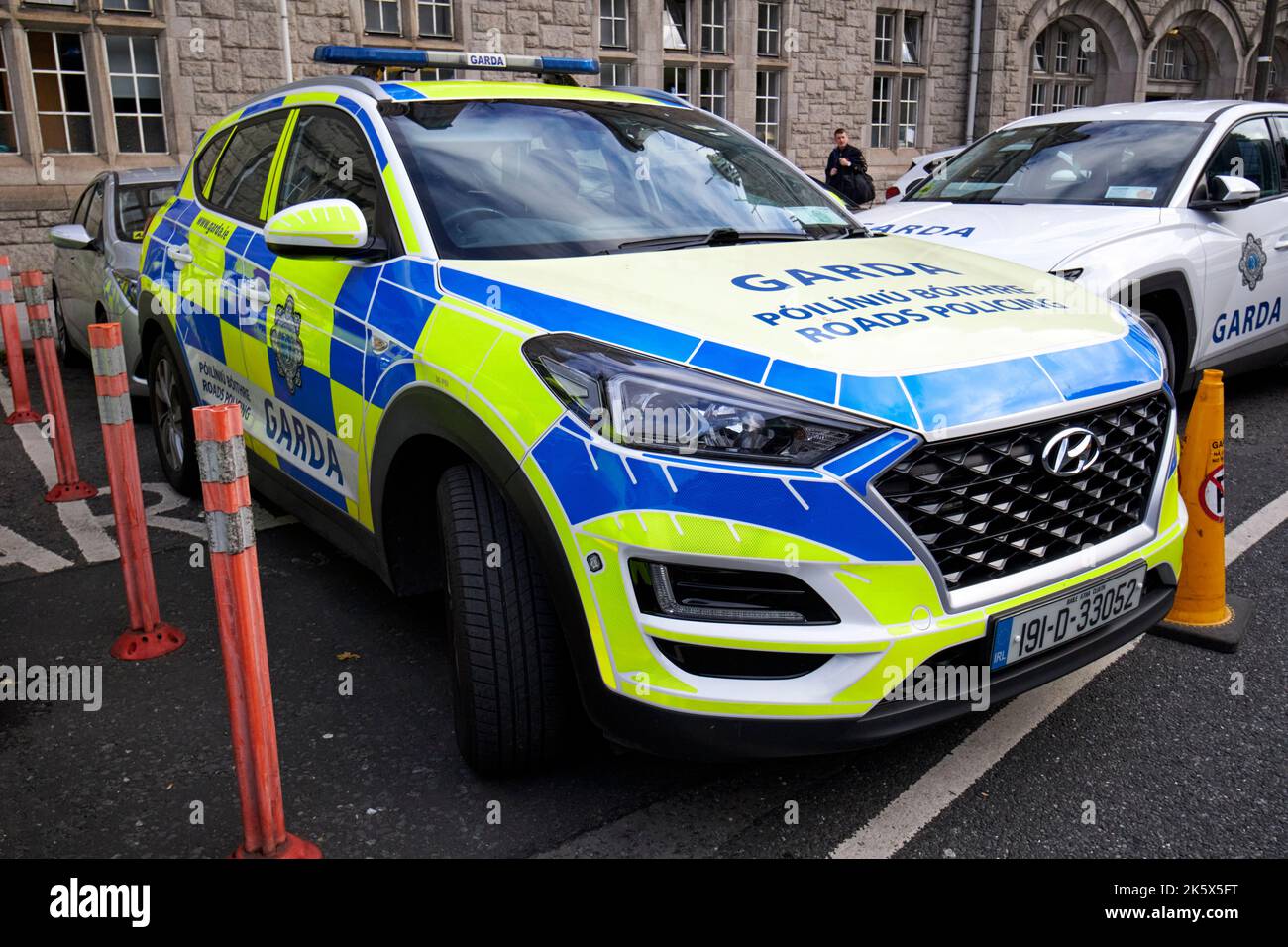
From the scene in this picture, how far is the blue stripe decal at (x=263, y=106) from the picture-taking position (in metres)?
4.43

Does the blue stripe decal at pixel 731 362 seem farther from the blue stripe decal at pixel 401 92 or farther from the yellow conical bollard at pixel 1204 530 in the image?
the yellow conical bollard at pixel 1204 530

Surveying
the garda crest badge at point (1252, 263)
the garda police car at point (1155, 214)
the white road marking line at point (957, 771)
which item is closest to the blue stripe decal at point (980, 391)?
the white road marking line at point (957, 771)

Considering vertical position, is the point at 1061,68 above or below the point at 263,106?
above

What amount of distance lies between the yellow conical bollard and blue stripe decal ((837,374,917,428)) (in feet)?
6.27

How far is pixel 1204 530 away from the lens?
3838 mm

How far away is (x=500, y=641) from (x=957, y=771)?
1310mm

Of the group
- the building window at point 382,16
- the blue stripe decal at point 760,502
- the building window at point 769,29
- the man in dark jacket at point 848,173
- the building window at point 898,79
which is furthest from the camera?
the building window at point 898,79

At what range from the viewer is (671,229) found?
11.5 feet

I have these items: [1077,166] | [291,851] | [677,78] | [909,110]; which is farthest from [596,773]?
[909,110]

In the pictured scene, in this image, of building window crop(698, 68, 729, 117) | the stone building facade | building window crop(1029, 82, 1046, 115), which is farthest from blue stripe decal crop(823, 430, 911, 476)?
building window crop(1029, 82, 1046, 115)

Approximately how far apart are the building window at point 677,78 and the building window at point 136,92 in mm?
7113

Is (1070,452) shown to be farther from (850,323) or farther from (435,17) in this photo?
(435,17)
